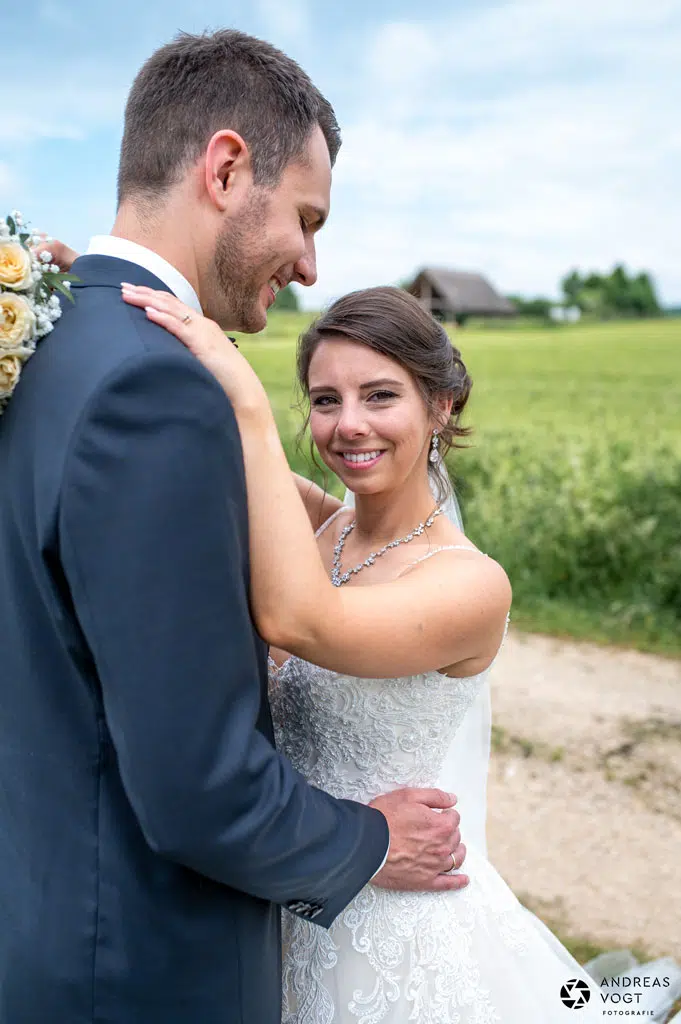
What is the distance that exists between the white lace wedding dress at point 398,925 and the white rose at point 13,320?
126cm

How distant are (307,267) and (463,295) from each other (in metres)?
78.1

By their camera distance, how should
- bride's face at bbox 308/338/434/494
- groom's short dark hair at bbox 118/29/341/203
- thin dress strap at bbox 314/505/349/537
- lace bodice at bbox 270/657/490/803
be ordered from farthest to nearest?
thin dress strap at bbox 314/505/349/537
bride's face at bbox 308/338/434/494
lace bodice at bbox 270/657/490/803
groom's short dark hair at bbox 118/29/341/203

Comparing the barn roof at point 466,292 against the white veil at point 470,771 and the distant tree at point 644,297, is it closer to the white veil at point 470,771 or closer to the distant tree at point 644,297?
the distant tree at point 644,297

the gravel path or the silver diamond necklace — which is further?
the gravel path

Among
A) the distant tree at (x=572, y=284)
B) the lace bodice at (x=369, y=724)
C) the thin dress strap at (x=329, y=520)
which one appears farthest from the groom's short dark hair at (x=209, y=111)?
the distant tree at (x=572, y=284)

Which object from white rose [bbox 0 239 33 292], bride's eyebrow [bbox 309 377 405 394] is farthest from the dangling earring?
white rose [bbox 0 239 33 292]

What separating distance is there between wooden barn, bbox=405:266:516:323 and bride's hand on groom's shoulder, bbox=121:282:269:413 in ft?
213

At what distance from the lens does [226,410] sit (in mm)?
1562

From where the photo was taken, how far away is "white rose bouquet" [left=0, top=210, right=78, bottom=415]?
1.60m

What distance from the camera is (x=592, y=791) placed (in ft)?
19.2

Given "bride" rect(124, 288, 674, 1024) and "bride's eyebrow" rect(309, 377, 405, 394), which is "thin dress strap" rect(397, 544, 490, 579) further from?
"bride's eyebrow" rect(309, 377, 405, 394)

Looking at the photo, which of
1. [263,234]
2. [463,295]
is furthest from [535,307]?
[263,234]

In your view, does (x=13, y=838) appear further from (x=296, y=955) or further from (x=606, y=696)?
(x=606, y=696)

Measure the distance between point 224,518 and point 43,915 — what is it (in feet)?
2.70
